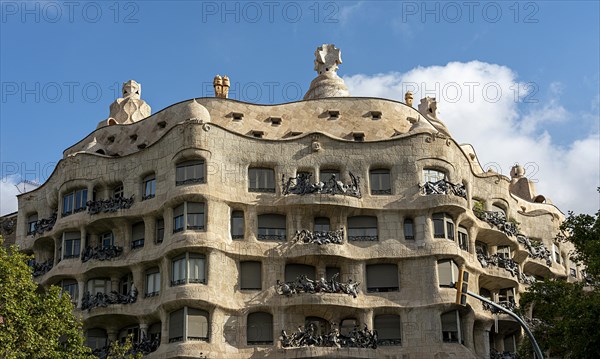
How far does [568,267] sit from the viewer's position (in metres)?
67.4

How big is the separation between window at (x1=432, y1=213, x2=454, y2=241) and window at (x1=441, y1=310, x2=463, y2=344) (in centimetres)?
419

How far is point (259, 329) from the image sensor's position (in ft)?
168

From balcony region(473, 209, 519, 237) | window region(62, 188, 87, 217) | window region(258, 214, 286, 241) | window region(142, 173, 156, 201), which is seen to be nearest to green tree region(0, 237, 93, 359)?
window region(142, 173, 156, 201)

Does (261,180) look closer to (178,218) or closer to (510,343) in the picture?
(178,218)

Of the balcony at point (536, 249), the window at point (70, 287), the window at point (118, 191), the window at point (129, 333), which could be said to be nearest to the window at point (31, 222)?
the window at point (70, 287)

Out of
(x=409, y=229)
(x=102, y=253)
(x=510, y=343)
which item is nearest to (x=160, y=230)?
(x=102, y=253)

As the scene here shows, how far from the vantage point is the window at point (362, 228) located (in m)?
53.7

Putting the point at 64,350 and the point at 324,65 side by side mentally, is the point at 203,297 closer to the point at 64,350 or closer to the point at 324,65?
the point at 64,350

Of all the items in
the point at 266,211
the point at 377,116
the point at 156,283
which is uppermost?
the point at 377,116

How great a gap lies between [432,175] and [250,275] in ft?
38.1

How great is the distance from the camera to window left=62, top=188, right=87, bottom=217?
56500 millimetres

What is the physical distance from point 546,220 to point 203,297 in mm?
26422

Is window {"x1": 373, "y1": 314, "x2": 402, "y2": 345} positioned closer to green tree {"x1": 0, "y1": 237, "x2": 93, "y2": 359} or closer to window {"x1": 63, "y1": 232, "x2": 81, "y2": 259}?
green tree {"x1": 0, "y1": 237, "x2": 93, "y2": 359}

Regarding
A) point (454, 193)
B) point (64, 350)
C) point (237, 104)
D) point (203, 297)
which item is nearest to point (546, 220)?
point (454, 193)
